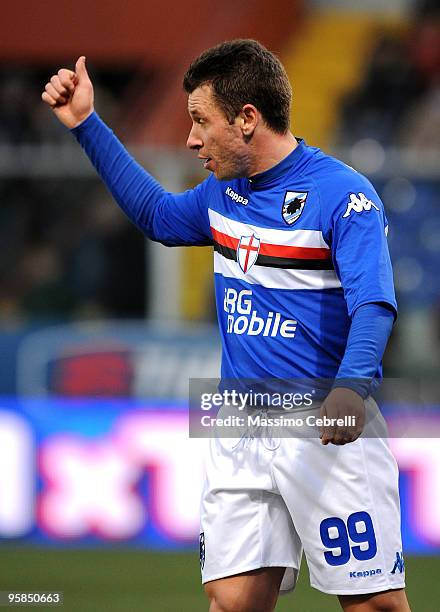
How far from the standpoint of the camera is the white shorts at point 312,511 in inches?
151

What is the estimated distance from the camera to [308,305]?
389cm

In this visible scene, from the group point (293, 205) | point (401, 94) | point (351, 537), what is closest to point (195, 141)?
point (293, 205)

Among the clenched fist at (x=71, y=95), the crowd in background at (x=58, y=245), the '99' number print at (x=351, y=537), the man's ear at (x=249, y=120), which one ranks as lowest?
the '99' number print at (x=351, y=537)

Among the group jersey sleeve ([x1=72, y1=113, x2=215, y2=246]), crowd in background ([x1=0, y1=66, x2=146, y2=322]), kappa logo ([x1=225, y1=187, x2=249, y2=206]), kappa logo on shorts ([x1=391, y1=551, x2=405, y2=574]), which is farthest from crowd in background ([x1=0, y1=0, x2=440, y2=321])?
kappa logo on shorts ([x1=391, y1=551, x2=405, y2=574])

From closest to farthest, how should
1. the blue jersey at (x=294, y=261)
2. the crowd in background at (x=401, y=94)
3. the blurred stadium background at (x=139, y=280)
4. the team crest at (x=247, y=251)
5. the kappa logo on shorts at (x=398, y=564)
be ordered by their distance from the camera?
the blue jersey at (x=294, y=261) → the kappa logo on shorts at (x=398, y=564) → the team crest at (x=247, y=251) → the blurred stadium background at (x=139, y=280) → the crowd in background at (x=401, y=94)

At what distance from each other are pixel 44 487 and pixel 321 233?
4134mm

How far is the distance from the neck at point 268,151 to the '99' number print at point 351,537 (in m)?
1.05

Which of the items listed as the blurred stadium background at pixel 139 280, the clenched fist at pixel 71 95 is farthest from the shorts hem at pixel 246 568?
the blurred stadium background at pixel 139 280

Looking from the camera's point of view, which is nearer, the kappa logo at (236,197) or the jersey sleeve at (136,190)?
the kappa logo at (236,197)

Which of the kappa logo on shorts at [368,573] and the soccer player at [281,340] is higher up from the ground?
the soccer player at [281,340]

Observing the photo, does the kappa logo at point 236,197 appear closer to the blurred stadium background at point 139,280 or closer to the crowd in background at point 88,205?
the blurred stadium background at point 139,280

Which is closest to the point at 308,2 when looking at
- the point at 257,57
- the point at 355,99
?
the point at 355,99

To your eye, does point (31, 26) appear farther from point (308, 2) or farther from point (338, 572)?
point (338, 572)

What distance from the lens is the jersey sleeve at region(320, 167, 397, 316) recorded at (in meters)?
3.62
